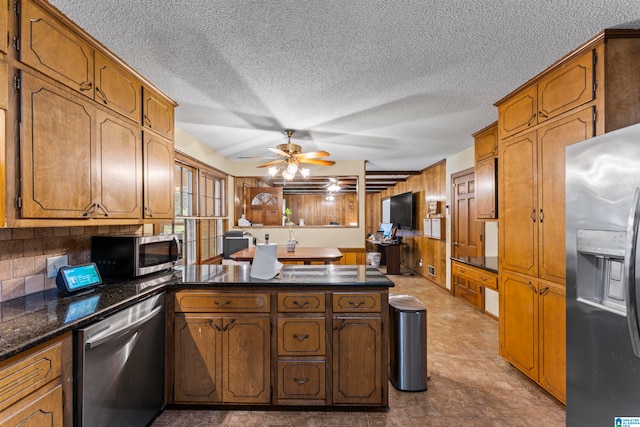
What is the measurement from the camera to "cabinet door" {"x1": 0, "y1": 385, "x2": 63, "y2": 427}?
112 centimetres

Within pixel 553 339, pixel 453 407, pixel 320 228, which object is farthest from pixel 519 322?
pixel 320 228

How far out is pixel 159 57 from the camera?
2.12 m

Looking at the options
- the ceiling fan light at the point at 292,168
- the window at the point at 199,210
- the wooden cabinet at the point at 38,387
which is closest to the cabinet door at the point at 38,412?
the wooden cabinet at the point at 38,387

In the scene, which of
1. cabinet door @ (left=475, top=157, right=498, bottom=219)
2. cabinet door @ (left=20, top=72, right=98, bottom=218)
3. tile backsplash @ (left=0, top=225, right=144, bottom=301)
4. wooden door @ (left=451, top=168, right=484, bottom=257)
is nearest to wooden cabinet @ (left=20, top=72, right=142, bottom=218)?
cabinet door @ (left=20, top=72, right=98, bottom=218)

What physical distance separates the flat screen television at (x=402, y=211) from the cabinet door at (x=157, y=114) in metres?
5.91

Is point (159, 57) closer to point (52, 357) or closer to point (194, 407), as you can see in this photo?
point (52, 357)

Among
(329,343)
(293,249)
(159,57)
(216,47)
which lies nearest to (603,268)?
(329,343)

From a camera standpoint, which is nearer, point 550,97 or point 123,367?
point 123,367

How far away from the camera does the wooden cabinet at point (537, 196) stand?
2.11 meters

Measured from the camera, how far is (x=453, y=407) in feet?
7.31

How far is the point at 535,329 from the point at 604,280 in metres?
1.10

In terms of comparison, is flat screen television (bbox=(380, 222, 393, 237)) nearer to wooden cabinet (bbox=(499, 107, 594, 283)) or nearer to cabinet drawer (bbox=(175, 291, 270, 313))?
wooden cabinet (bbox=(499, 107, 594, 283))

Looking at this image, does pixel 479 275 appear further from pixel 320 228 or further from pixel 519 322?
pixel 320 228

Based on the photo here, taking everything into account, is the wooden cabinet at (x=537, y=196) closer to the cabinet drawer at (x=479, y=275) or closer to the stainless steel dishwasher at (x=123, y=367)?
the cabinet drawer at (x=479, y=275)
